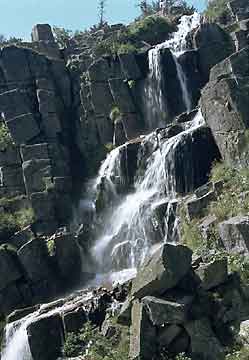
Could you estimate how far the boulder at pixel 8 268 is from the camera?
23.1 meters

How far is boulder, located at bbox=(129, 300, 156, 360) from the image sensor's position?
12695mm

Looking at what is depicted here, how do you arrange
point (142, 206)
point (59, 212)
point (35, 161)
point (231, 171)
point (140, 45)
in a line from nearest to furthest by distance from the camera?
point (231, 171)
point (142, 206)
point (59, 212)
point (35, 161)
point (140, 45)

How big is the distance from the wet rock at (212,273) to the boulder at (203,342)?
36.9 inches

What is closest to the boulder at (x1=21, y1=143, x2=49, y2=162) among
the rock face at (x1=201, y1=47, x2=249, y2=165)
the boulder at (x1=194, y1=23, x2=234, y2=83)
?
the rock face at (x1=201, y1=47, x2=249, y2=165)

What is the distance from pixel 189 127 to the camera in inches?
953

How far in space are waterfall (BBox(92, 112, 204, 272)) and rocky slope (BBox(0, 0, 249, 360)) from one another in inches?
2.3

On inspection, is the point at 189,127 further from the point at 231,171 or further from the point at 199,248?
the point at 199,248

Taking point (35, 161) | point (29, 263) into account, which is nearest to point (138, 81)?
point (35, 161)

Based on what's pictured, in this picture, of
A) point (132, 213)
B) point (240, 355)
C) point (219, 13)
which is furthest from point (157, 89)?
point (240, 355)

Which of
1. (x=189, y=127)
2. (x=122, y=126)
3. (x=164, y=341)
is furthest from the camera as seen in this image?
(x=122, y=126)

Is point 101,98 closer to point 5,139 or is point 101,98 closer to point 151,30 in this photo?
point 5,139

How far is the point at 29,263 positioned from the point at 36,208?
3143 mm

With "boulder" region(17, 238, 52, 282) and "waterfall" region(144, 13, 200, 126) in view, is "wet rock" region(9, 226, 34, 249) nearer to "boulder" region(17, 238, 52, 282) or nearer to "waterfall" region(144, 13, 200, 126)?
"boulder" region(17, 238, 52, 282)

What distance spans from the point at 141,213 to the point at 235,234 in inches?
293
